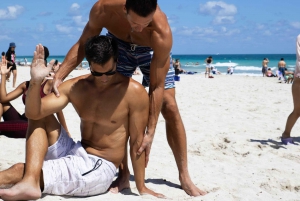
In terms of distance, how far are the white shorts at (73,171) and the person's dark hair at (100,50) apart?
26.7 inches

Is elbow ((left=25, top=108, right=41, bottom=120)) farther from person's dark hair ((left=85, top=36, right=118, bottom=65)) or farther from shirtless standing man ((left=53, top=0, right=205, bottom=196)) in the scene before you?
person's dark hair ((left=85, top=36, right=118, bottom=65))

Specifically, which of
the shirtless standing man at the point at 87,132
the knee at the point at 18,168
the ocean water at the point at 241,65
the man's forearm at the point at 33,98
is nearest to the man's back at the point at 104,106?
the shirtless standing man at the point at 87,132

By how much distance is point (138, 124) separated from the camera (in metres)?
3.22

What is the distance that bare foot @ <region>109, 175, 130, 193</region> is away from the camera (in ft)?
11.2

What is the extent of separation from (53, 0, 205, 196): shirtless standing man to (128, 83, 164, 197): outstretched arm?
0.05 m

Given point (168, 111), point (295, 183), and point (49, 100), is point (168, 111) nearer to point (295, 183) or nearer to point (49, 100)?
point (49, 100)

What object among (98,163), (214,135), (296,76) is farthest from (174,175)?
(296,76)

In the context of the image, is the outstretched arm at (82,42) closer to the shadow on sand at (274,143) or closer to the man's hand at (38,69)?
the man's hand at (38,69)

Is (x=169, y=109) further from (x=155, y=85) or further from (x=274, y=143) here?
(x=274, y=143)

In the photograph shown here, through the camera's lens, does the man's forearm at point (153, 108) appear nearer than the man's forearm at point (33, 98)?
No

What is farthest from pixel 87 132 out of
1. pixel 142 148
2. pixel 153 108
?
pixel 153 108

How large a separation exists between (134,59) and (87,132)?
2.66ft

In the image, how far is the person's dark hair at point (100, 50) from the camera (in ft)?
9.66

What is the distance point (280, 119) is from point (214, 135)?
2259 millimetres
